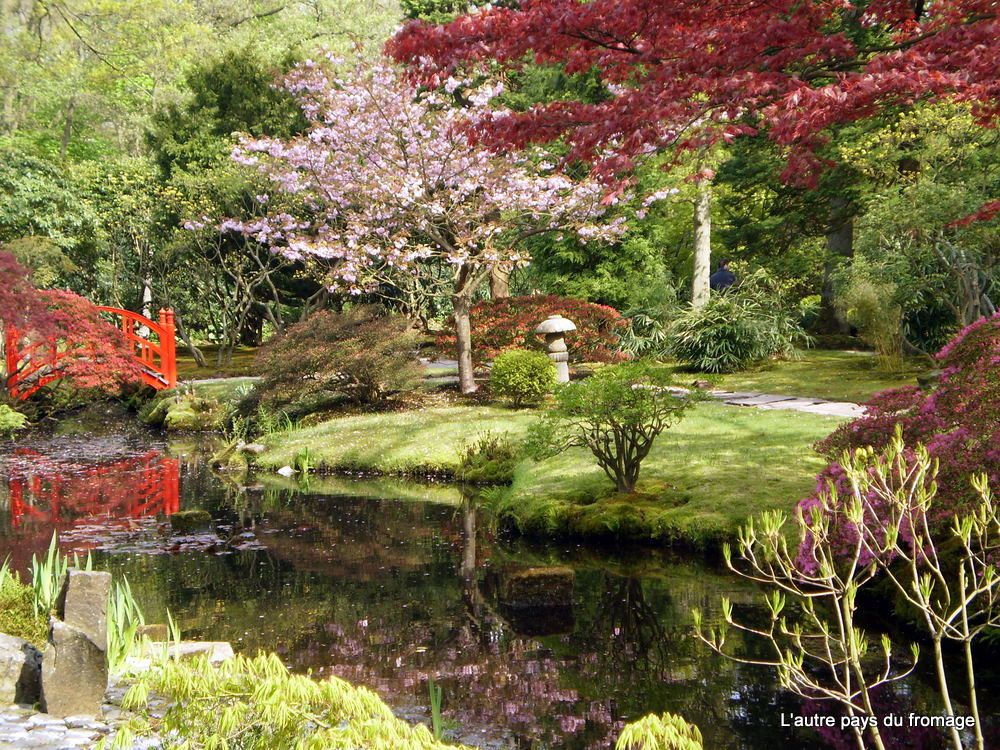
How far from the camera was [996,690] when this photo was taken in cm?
487

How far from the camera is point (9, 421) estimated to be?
1702 cm

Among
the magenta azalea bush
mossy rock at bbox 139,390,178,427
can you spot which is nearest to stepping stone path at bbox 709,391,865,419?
the magenta azalea bush

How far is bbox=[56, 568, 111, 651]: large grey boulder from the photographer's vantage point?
429cm

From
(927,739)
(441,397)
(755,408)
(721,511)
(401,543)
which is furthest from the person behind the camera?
(441,397)

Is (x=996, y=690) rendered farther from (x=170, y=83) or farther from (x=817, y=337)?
(x=170, y=83)

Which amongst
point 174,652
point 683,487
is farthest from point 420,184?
point 174,652

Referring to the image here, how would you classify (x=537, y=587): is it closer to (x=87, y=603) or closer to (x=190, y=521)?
(x=87, y=603)

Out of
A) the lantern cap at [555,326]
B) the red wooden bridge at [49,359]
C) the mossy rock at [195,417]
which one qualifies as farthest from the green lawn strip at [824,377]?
the red wooden bridge at [49,359]

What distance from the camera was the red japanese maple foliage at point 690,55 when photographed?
5.83 metres

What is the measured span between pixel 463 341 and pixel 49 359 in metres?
8.95

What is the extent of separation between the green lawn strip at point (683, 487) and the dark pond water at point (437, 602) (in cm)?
33

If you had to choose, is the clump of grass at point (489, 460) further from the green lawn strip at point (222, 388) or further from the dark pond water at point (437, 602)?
the green lawn strip at point (222, 388)

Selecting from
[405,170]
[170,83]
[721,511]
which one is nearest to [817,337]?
[405,170]

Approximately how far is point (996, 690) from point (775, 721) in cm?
128
